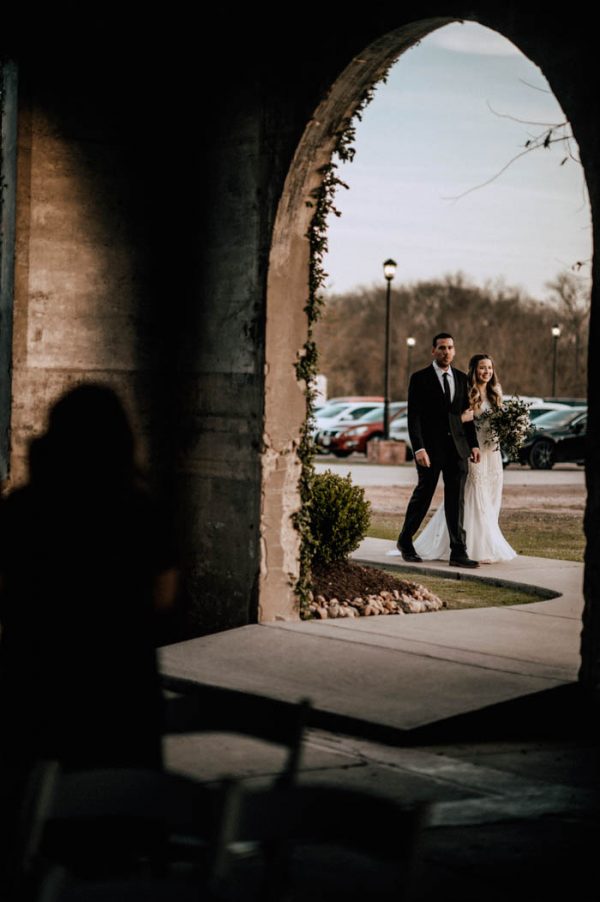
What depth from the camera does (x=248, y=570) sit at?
9672mm

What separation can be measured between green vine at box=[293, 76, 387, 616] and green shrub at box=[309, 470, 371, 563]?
1.14 m

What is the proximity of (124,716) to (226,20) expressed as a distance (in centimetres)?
698

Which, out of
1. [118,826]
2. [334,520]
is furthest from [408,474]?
[118,826]

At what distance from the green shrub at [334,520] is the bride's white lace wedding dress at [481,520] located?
2506 millimetres

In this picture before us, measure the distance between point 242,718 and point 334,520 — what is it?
25.4 feet

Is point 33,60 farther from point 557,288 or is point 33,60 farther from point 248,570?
point 557,288

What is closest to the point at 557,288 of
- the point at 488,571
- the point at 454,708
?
the point at 488,571

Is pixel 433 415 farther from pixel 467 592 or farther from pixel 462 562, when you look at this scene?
pixel 467 592

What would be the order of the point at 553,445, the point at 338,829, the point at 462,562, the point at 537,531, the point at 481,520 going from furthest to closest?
the point at 553,445
the point at 537,531
the point at 481,520
the point at 462,562
the point at 338,829

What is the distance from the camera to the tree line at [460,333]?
98125 millimetres

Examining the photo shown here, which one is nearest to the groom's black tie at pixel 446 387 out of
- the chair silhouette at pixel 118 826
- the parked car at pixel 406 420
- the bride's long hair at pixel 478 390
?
the bride's long hair at pixel 478 390

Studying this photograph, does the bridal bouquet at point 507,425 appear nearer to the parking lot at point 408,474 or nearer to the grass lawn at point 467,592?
the grass lawn at point 467,592

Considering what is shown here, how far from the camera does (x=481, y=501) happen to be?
13828mm

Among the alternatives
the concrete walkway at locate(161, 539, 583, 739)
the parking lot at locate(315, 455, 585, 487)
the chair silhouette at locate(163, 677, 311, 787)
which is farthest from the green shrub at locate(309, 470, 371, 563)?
the parking lot at locate(315, 455, 585, 487)
